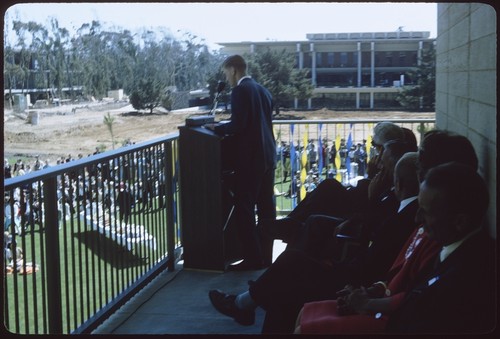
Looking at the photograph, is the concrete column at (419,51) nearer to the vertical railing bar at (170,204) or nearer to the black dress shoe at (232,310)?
the vertical railing bar at (170,204)

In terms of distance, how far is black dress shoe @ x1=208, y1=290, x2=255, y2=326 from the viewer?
352cm

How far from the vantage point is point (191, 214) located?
4668 mm

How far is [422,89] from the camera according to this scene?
30.5 feet

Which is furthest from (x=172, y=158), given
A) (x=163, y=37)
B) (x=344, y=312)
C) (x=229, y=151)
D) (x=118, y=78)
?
(x=118, y=78)

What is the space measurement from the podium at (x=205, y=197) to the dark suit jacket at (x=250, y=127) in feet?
0.30

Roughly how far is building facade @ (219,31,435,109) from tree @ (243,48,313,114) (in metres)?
0.15

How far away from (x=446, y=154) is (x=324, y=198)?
5.16 ft

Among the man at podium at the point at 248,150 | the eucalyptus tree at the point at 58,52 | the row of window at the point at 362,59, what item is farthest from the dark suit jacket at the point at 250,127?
the eucalyptus tree at the point at 58,52

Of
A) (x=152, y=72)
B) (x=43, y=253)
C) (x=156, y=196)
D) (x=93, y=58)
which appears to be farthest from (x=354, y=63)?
(x=93, y=58)

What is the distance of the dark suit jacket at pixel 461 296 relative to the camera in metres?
1.75

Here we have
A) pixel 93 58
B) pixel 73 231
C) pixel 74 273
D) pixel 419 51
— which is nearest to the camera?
pixel 73 231

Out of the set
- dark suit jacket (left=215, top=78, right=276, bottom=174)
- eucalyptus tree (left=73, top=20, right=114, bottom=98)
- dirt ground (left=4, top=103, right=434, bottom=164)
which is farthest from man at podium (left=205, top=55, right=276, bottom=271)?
eucalyptus tree (left=73, top=20, right=114, bottom=98)

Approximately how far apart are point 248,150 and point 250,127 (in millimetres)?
155

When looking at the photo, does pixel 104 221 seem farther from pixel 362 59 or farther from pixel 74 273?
pixel 362 59
